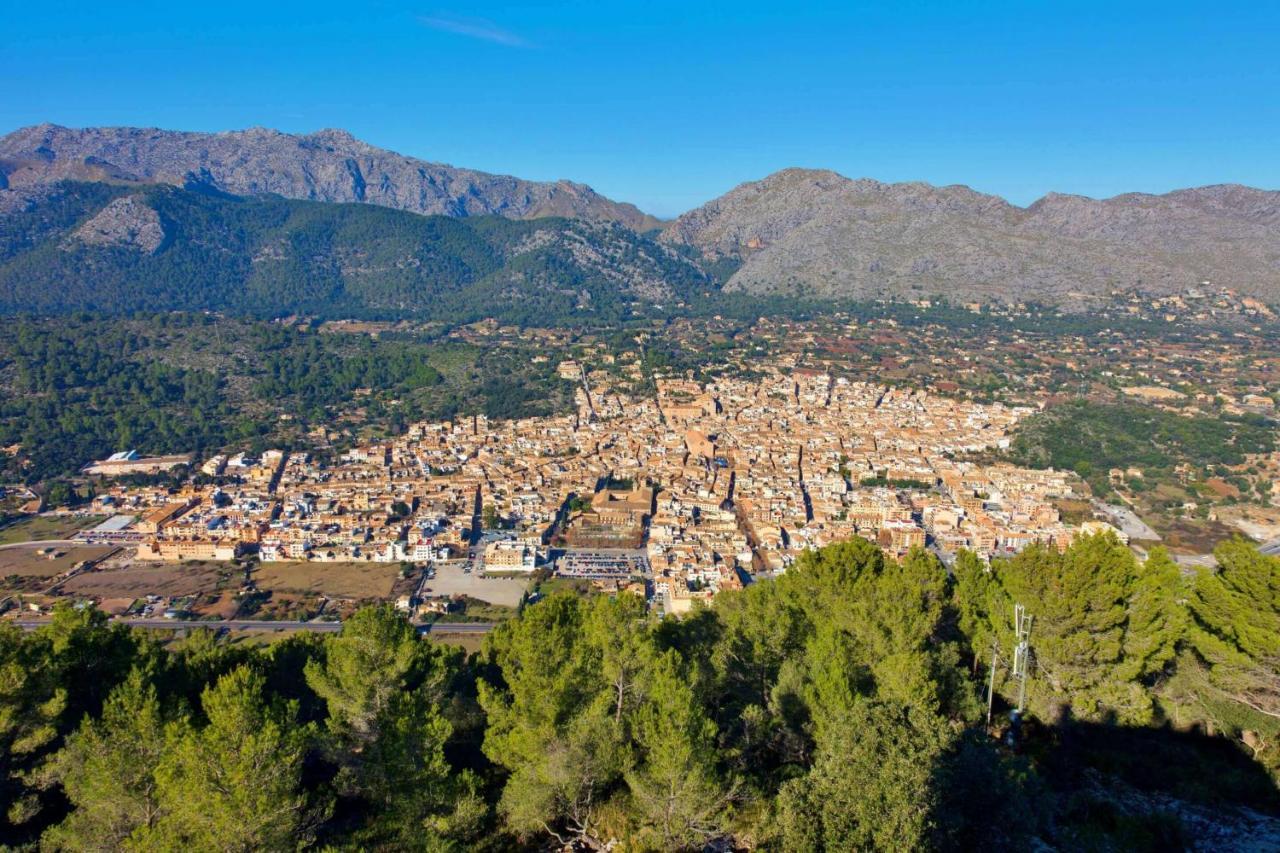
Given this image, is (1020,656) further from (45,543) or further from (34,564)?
(45,543)

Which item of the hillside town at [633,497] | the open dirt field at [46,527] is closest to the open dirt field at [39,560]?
the open dirt field at [46,527]

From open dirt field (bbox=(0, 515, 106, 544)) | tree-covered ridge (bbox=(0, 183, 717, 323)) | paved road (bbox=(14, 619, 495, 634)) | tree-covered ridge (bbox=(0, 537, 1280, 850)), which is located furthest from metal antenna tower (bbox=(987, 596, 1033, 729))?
tree-covered ridge (bbox=(0, 183, 717, 323))

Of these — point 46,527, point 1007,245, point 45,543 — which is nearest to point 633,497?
point 45,543

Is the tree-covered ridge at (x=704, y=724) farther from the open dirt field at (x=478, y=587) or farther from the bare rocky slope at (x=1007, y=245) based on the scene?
the bare rocky slope at (x=1007, y=245)

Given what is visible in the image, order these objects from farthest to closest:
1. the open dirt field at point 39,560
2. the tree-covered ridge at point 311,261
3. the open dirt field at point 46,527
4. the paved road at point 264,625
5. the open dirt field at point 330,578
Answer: the tree-covered ridge at point 311,261, the open dirt field at point 46,527, the open dirt field at point 39,560, the open dirt field at point 330,578, the paved road at point 264,625

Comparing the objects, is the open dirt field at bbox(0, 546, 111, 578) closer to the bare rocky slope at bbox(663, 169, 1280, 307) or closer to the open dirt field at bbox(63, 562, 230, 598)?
Result: the open dirt field at bbox(63, 562, 230, 598)

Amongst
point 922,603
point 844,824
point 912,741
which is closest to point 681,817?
point 844,824
